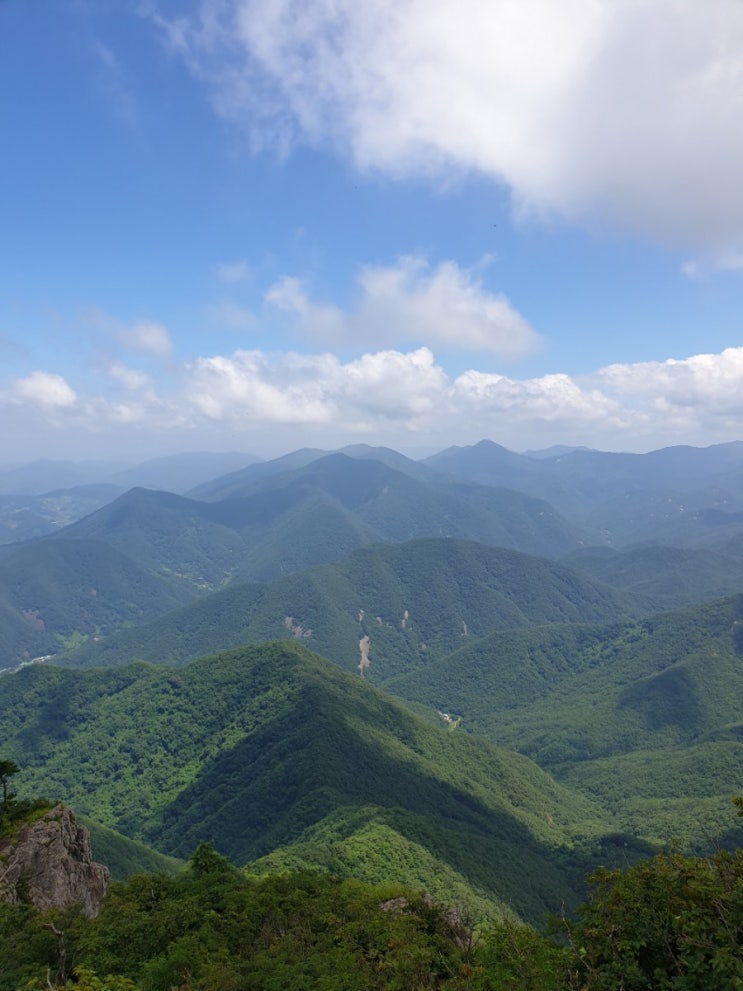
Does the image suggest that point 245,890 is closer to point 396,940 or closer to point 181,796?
point 396,940

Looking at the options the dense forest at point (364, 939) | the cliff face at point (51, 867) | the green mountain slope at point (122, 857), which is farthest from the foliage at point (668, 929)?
the green mountain slope at point (122, 857)

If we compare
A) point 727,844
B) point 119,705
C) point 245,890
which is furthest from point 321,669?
point 245,890

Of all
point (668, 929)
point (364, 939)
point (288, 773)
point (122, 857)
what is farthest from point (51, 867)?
point (288, 773)

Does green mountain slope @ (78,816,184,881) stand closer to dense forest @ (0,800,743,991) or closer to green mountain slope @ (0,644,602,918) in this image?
green mountain slope @ (0,644,602,918)

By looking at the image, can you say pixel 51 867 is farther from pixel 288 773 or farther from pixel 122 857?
pixel 288 773

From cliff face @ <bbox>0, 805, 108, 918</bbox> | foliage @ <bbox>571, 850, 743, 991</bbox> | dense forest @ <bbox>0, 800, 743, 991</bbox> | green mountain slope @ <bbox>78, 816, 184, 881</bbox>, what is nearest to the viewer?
foliage @ <bbox>571, 850, 743, 991</bbox>

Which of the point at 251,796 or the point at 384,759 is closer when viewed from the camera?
the point at 251,796

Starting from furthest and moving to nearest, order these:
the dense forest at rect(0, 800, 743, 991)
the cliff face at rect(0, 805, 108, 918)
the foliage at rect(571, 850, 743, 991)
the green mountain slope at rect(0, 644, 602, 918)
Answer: the green mountain slope at rect(0, 644, 602, 918) → the cliff face at rect(0, 805, 108, 918) → the dense forest at rect(0, 800, 743, 991) → the foliage at rect(571, 850, 743, 991)

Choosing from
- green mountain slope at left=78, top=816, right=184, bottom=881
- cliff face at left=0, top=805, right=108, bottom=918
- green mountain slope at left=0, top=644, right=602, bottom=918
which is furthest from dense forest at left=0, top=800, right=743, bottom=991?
green mountain slope at left=0, top=644, right=602, bottom=918
